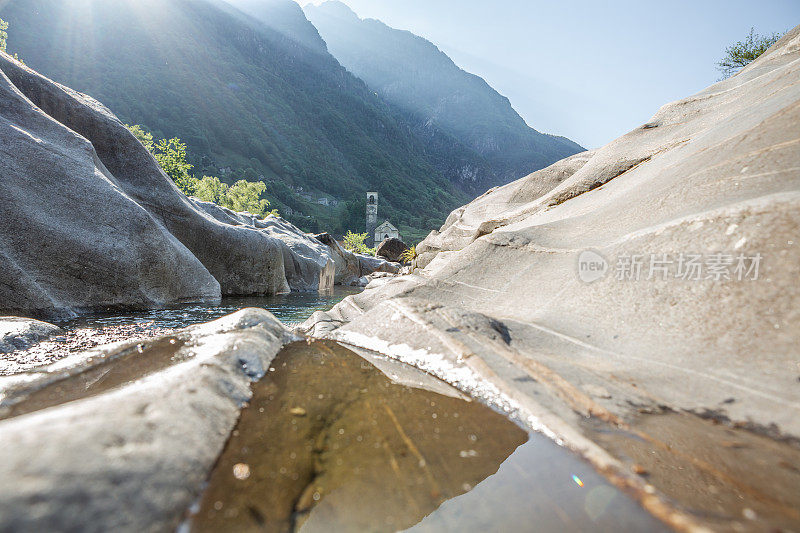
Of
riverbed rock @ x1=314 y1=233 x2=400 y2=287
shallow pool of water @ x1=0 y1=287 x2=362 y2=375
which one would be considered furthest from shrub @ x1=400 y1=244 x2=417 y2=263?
shallow pool of water @ x1=0 y1=287 x2=362 y2=375

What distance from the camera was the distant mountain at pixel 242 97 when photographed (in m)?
75.9

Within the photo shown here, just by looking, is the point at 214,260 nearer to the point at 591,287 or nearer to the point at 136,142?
the point at 136,142

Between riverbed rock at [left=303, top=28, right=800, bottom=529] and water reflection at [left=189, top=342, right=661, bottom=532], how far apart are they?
0.21m

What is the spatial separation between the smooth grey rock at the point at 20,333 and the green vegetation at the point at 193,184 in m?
28.2

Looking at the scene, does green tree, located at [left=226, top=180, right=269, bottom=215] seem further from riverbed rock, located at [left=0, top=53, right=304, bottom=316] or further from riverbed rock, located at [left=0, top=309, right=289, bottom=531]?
riverbed rock, located at [left=0, top=309, right=289, bottom=531]

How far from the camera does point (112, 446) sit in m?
1.24

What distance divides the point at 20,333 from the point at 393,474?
12.4ft

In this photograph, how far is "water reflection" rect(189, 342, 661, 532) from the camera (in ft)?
3.94

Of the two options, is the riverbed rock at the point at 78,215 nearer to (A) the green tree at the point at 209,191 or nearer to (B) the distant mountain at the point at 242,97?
(A) the green tree at the point at 209,191

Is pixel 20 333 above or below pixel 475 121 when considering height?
below

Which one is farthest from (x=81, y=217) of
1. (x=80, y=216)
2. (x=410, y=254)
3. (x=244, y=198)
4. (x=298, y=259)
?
(x=244, y=198)

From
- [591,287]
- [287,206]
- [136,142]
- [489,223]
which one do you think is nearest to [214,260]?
[136,142]

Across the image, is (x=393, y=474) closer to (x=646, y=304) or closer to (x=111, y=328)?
(x=646, y=304)

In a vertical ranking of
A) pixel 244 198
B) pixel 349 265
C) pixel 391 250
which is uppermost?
pixel 244 198
